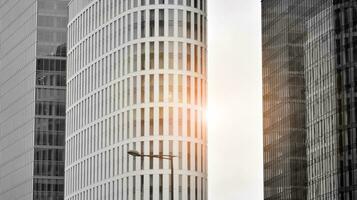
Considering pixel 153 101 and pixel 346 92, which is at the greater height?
pixel 346 92

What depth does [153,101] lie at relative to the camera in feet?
547

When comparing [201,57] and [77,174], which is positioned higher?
[201,57]

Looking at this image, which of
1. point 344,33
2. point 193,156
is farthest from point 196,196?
point 344,33

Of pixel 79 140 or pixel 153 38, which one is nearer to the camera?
pixel 153 38

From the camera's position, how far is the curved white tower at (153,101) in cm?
16450

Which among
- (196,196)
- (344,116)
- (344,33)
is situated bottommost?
(196,196)

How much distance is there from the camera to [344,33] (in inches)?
7692

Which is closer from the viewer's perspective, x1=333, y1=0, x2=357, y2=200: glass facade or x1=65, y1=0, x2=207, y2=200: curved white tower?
x1=65, y1=0, x2=207, y2=200: curved white tower

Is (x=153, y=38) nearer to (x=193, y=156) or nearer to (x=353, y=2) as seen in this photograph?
(x=193, y=156)

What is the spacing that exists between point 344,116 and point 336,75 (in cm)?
764

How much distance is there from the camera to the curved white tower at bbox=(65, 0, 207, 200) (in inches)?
6476

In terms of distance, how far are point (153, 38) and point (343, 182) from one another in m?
43.9

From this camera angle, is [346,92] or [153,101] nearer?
[153,101]

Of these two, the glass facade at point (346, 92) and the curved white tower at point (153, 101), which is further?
the glass facade at point (346, 92)
